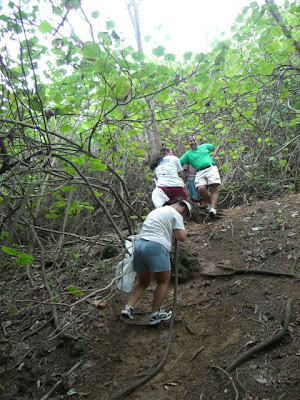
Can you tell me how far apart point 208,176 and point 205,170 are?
14 centimetres

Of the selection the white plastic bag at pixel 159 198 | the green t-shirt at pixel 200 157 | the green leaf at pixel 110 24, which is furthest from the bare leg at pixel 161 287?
the green t-shirt at pixel 200 157

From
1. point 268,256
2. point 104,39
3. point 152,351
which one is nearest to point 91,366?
point 152,351

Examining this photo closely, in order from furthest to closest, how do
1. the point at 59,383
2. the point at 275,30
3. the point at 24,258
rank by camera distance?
the point at 275,30 < the point at 59,383 < the point at 24,258

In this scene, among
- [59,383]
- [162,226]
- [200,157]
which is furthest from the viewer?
[200,157]

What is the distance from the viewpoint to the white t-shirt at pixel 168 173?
484 cm

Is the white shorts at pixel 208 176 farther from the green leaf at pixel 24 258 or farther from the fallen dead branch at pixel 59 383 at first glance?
the green leaf at pixel 24 258

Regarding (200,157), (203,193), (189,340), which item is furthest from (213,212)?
(189,340)

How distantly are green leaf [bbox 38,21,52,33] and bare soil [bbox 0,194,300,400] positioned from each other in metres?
2.44

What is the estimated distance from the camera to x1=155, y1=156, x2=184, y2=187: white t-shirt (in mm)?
4844

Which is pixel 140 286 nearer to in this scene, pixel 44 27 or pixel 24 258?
pixel 24 258

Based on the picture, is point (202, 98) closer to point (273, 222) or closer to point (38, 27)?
point (38, 27)

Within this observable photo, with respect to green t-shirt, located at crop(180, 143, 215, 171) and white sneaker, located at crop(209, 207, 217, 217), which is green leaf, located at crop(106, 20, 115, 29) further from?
white sneaker, located at crop(209, 207, 217, 217)

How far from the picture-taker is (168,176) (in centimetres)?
A: 489

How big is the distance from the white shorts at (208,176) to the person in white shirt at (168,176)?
784 mm
